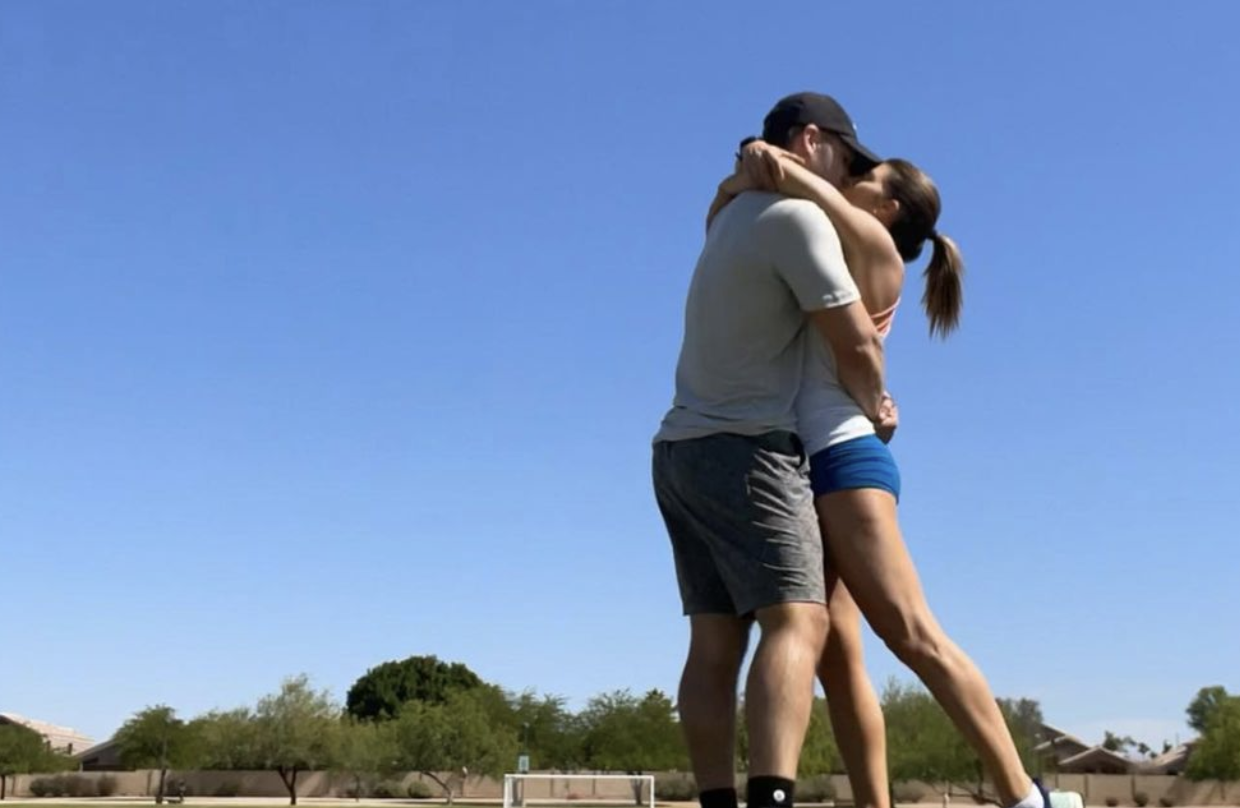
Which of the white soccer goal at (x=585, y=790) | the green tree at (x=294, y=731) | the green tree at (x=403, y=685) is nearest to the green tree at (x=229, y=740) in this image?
the green tree at (x=294, y=731)

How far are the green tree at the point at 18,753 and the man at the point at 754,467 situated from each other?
84.8m

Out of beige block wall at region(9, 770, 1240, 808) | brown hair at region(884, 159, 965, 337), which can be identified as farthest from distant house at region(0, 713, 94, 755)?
brown hair at region(884, 159, 965, 337)

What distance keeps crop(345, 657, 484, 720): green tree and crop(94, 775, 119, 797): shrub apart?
71.8 feet

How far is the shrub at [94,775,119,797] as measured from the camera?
81.9 metres

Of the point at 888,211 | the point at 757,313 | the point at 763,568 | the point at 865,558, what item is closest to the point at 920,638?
the point at 865,558

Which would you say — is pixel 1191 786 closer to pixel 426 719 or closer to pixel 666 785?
pixel 666 785

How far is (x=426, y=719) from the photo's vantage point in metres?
80.3

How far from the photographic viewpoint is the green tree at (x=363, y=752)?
7906 centimetres

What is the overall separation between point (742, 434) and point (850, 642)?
0.81 m

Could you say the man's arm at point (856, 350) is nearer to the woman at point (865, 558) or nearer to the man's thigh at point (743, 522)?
the woman at point (865, 558)

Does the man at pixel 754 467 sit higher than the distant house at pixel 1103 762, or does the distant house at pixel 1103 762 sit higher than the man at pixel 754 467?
the distant house at pixel 1103 762

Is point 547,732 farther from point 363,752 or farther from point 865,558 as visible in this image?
point 865,558

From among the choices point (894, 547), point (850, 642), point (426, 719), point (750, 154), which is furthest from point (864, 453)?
point (426, 719)

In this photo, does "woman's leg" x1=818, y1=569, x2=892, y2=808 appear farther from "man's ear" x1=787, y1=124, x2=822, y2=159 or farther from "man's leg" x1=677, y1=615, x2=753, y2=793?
"man's ear" x1=787, y1=124, x2=822, y2=159
